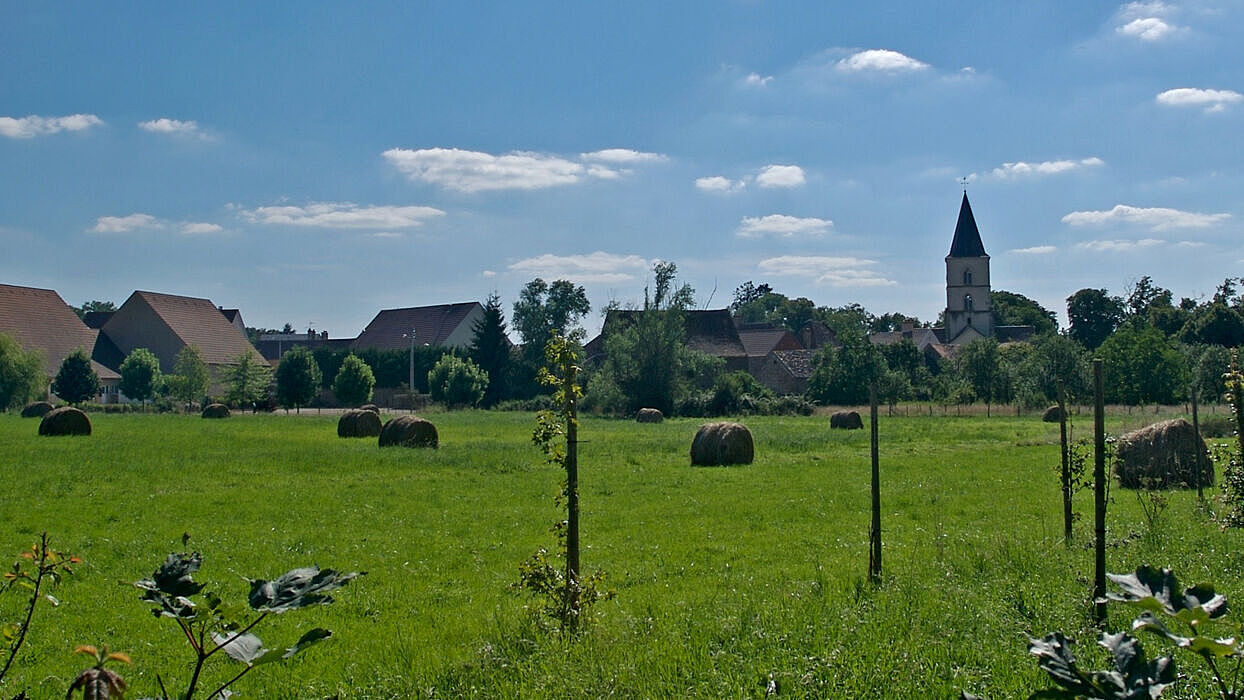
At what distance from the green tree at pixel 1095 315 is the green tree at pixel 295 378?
87219 millimetres

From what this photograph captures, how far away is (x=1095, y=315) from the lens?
108 m

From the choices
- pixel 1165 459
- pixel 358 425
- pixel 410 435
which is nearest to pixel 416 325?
pixel 358 425

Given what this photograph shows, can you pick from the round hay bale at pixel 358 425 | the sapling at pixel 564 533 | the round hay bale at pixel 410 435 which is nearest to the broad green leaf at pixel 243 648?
the sapling at pixel 564 533

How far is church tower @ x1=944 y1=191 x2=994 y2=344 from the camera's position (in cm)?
9806

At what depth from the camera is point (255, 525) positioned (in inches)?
535

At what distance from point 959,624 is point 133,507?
13497mm

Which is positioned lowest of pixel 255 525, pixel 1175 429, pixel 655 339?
pixel 255 525

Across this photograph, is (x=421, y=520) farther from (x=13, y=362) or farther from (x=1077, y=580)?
(x=13, y=362)

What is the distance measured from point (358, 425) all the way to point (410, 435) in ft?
20.5

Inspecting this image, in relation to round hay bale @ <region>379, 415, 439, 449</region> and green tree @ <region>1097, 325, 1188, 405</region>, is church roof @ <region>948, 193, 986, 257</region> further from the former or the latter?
round hay bale @ <region>379, 415, 439, 449</region>

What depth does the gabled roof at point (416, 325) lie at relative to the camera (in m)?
82.2

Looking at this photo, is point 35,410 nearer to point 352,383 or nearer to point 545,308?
point 352,383

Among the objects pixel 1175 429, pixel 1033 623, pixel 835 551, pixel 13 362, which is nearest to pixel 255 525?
pixel 835 551

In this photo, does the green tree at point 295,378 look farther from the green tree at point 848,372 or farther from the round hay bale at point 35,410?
the green tree at point 848,372
